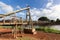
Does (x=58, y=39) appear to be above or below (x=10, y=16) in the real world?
below

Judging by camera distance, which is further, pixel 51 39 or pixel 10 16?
pixel 10 16

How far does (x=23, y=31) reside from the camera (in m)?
29.3

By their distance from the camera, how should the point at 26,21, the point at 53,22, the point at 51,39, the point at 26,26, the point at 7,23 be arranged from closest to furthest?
the point at 51,39
the point at 7,23
the point at 26,21
the point at 26,26
the point at 53,22

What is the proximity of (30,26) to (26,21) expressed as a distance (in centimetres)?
165

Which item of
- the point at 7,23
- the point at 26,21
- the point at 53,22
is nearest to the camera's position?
the point at 7,23

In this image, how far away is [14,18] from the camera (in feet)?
83.6

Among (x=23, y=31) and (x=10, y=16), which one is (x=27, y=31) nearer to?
(x=23, y=31)

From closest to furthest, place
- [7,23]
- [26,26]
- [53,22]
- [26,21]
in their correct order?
[7,23]
[26,21]
[26,26]
[53,22]

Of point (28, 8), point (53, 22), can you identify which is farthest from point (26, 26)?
point (53, 22)

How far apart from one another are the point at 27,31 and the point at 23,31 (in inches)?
30.4

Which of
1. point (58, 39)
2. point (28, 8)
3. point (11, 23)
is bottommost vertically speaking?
point (58, 39)

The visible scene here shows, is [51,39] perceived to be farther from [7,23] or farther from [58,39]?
[7,23]

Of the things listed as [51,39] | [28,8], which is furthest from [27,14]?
[51,39]

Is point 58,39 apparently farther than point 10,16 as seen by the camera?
No
